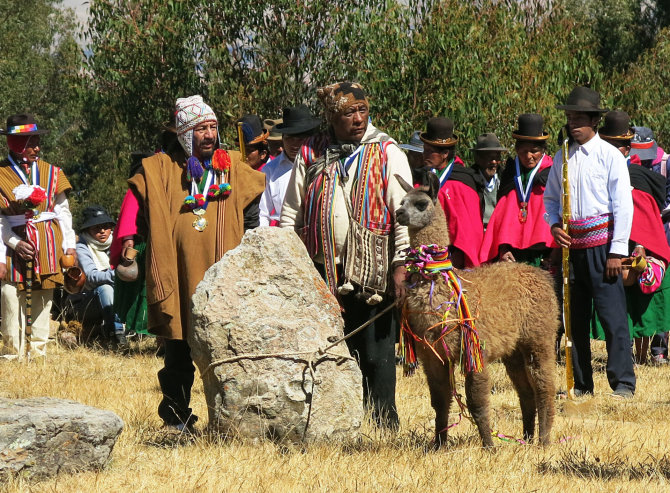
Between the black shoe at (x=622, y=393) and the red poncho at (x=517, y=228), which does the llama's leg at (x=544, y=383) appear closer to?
the black shoe at (x=622, y=393)

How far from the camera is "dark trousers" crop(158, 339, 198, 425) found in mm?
7000

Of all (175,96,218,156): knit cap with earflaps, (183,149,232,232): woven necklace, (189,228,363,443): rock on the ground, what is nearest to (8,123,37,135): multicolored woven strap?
(175,96,218,156): knit cap with earflaps

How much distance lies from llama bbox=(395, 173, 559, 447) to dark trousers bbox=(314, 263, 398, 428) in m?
0.65

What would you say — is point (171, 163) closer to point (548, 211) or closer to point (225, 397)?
point (225, 397)

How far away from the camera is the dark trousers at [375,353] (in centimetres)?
691

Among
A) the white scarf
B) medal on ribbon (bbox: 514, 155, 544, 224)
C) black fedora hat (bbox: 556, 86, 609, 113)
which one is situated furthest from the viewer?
the white scarf

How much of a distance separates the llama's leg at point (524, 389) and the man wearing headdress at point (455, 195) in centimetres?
284

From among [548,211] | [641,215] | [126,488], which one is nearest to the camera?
[126,488]

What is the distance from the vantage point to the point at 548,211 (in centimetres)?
895

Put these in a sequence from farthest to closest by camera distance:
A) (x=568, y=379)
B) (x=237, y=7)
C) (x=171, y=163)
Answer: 1. (x=237, y=7)
2. (x=568, y=379)
3. (x=171, y=163)

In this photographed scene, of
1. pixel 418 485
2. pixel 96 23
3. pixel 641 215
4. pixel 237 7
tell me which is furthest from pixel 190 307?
pixel 96 23

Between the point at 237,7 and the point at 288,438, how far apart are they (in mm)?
11305

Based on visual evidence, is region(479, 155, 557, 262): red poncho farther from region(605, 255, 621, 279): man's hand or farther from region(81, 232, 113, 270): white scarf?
region(81, 232, 113, 270): white scarf

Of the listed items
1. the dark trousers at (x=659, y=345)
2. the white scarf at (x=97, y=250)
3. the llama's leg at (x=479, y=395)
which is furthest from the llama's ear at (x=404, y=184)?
the white scarf at (x=97, y=250)
